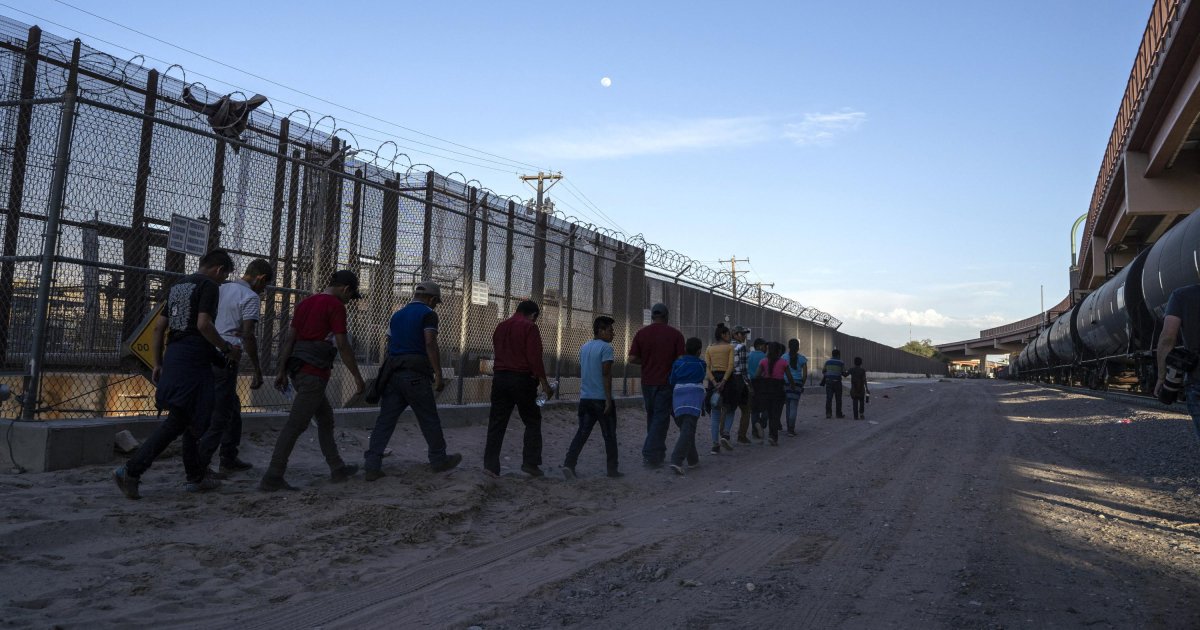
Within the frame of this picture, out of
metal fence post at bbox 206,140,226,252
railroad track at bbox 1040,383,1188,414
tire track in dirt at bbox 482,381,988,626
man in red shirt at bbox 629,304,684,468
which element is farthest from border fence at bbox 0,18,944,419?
railroad track at bbox 1040,383,1188,414

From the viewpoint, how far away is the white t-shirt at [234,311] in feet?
19.6

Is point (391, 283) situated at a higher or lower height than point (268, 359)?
higher

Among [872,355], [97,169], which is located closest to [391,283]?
[97,169]

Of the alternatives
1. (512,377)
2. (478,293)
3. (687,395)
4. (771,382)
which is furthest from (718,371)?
(512,377)

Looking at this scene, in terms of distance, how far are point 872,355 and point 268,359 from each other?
49302 millimetres

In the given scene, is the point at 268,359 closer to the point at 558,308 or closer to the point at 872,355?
the point at 558,308

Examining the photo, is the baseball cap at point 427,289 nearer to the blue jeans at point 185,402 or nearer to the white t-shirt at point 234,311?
the white t-shirt at point 234,311

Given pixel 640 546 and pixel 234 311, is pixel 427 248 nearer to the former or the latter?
pixel 234 311

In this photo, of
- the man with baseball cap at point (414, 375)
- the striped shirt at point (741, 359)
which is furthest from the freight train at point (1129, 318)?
the man with baseball cap at point (414, 375)

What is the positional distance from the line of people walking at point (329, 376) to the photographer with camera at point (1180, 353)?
4.32 metres

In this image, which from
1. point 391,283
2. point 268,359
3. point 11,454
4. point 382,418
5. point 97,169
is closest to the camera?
point 11,454

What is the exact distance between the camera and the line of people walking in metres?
5.45

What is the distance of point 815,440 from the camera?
12.7 meters

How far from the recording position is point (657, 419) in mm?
8789
